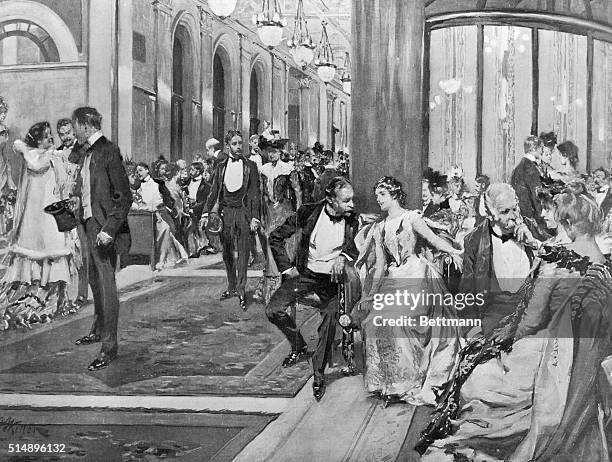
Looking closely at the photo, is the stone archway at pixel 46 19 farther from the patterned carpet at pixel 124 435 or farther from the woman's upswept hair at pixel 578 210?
the woman's upswept hair at pixel 578 210

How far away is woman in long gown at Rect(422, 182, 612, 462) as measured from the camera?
405 centimetres

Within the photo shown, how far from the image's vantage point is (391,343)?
162 inches

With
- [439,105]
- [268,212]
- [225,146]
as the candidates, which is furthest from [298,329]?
[439,105]

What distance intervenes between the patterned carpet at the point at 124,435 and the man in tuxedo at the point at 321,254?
557 mm

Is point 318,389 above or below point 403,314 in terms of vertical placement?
below

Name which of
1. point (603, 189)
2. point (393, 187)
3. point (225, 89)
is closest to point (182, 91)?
point (225, 89)

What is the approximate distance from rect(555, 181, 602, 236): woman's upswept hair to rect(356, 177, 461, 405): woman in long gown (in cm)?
67

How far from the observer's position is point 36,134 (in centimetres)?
421

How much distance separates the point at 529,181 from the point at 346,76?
1.22 meters

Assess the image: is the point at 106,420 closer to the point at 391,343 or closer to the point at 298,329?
the point at 298,329

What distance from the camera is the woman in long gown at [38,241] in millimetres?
4211

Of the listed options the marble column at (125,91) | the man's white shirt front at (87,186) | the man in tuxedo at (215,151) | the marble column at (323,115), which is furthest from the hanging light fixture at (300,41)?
the man's white shirt front at (87,186)
